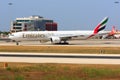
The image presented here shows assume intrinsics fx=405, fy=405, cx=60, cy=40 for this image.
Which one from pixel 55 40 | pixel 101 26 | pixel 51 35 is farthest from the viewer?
pixel 101 26

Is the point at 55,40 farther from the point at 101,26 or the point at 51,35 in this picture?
the point at 101,26

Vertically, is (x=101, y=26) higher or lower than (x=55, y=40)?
higher

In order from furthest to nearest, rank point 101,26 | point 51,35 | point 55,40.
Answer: point 101,26
point 51,35
point 55,40

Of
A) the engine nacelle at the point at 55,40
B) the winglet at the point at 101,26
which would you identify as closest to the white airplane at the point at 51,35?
the engine nacelle at the point at 55,40

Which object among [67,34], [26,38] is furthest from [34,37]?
[67,34]

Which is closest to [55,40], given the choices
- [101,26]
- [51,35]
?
[51,35]

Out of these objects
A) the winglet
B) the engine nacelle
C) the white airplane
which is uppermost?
the winglet

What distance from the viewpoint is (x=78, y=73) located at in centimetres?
3078

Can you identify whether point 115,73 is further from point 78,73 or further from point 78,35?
point 78,35

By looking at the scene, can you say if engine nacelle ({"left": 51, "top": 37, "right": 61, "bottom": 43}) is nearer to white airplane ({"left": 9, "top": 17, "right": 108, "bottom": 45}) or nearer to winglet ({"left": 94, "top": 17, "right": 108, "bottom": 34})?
white airplane ({"left": 9, "top": 17, "right": 108, "bottom": 45})

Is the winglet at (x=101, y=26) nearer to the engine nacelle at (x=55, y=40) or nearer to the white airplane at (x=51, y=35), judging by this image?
the white airplane at (x=51, y=35)

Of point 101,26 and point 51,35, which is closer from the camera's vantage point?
point 51,35

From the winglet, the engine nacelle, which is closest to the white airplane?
the engine nacelle

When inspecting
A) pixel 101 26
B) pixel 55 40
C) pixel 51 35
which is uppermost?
pixel 101 26
